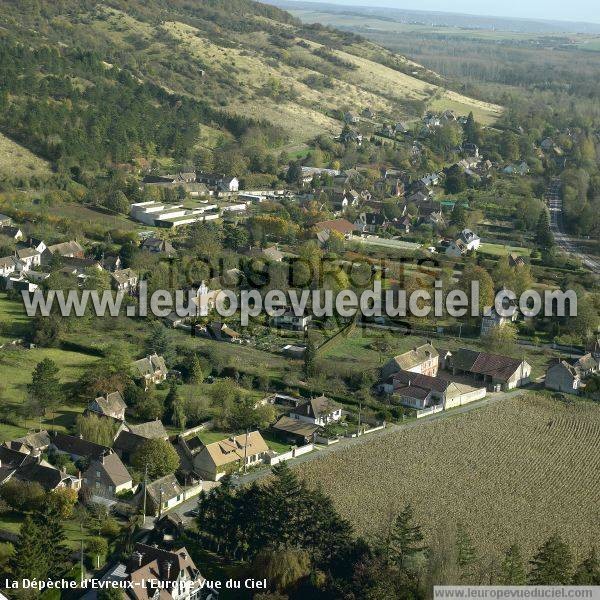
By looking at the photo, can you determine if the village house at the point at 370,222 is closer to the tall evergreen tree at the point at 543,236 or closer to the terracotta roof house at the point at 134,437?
the tall evergreen tree at the point at 543,236

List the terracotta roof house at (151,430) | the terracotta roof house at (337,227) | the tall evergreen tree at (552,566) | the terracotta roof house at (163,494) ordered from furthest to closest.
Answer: the terracotta roof house at (337,227) < the terracotta roof house at (151,430) < the terracotta roof house at (163,494) < the tall evergreen tree at (552,566)

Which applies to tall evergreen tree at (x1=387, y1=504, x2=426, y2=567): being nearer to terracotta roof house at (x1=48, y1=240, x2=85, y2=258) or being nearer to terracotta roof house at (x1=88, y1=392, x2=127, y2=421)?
terracotta roof house at (x1=88, y1=392, x2=127, y2=421)

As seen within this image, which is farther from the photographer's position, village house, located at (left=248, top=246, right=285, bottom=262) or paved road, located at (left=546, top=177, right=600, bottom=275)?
paved road, located at (left=546, top=177, right=600, bottom=275)

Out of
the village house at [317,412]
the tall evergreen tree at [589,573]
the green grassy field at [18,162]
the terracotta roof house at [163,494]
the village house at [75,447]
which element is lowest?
the village house at [317,412]

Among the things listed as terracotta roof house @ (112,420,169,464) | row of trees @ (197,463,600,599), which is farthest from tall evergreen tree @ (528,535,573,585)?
terracotta roof house @ (112,420,169,464)

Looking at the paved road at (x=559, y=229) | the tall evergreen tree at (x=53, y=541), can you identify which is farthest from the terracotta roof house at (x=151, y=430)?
the paved road at (x=559, y=229)

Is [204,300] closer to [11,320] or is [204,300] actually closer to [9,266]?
[11,320]

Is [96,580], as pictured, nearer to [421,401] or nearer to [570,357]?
[421,401]

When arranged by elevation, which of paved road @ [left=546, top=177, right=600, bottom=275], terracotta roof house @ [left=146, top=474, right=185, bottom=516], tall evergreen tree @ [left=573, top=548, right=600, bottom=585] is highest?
tall evergreen tree @ [left=573, top=548, right=600, bottom=585]
